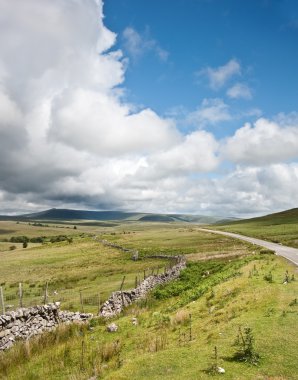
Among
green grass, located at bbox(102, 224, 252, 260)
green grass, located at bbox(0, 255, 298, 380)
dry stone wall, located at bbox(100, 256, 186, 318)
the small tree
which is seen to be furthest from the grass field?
green grass, located at bbox(102, 224, 252, 260)

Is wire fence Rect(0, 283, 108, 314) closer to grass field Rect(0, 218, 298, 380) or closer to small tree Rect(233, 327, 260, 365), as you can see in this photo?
grass field Rect(0, 218, 298, 380)

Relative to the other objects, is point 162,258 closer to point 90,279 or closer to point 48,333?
point 90,279

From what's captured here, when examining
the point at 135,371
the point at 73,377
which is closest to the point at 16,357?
the point at 73,377

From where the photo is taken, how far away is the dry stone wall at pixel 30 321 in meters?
24.0

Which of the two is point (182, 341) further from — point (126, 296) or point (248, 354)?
point (126, 296)

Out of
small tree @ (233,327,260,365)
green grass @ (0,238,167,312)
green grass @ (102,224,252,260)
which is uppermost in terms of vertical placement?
small tree @ (233,327,260,365)

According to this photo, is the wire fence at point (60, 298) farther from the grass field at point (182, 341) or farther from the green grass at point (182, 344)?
the green grass at point (182, 344)

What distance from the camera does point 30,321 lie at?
84.4 ft

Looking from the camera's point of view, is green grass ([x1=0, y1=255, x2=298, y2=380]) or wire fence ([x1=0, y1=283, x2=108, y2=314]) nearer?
green grass ([x1=0, y1=255, x2=298, y2=380])

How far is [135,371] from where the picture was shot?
51.7 ft

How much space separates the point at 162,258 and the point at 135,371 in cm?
5847

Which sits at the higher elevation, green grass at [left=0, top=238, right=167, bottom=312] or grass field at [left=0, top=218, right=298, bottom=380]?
grass field at [left=0, top=218, right=298, bottom=380]

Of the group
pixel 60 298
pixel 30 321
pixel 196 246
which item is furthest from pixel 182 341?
pixel 196 246

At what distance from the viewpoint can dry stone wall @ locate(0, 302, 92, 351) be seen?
24.0 m
